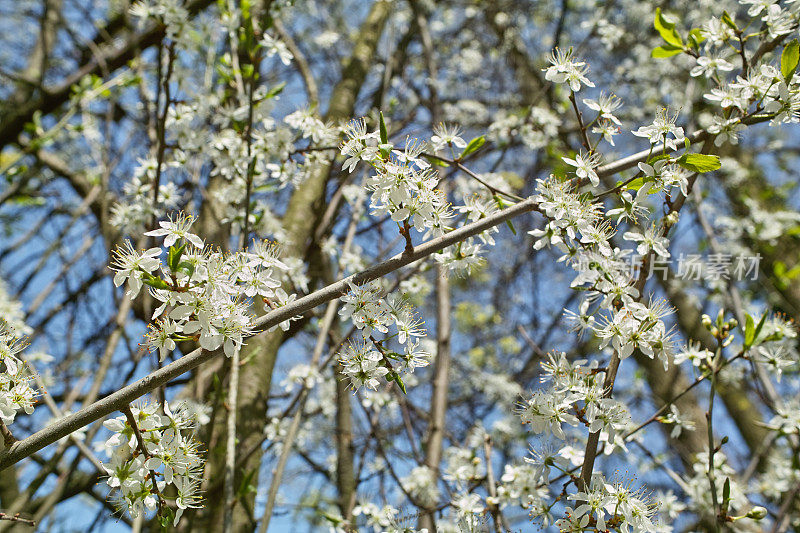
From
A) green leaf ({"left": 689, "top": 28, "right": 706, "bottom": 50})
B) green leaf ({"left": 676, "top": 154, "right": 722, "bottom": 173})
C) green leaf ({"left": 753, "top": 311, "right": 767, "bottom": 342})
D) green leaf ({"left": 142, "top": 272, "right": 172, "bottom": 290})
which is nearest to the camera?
green leaf ({"left": 142, "top": 272, "right": 172, "bottom": 290})

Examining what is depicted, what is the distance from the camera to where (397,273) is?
11.2 ft

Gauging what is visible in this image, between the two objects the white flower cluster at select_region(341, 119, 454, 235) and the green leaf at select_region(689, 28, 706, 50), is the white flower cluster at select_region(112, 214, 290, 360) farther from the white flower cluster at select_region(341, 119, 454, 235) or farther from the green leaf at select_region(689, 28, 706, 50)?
the green leaf at select_region(689, 28, 706, 50)

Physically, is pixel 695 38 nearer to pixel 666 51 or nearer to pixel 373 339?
pixel 666 51

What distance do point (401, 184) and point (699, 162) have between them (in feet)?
2.54

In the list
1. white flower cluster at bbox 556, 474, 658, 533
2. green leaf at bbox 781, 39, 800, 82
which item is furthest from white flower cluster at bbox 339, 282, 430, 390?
green leaf at bbox 781, 39, 800, 82

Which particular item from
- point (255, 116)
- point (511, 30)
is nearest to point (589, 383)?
point (255, 116)

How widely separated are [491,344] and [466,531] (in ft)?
14.6

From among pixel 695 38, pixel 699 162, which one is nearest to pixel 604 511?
pixel 699 162

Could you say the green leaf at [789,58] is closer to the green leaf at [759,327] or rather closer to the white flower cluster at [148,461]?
the green leaf at [759,327]

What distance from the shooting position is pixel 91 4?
496 cm

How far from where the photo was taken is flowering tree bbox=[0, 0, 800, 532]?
1.39 metres

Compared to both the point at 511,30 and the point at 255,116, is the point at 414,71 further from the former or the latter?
the point at 255,116

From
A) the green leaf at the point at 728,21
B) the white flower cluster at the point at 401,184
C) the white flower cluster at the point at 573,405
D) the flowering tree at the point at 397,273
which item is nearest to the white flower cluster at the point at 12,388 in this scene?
the flowering tree at the point at 397,273

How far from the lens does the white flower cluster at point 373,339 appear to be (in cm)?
138
